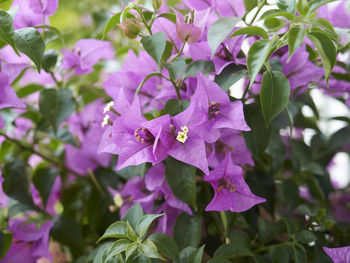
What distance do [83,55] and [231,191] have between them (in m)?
0.35

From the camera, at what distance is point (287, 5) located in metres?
0.48

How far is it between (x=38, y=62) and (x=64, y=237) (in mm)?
328

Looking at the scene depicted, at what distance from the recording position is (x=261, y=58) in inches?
16.8

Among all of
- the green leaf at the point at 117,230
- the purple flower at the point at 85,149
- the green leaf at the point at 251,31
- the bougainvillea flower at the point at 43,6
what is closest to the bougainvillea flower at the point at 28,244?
the purple flower at the point at 85,149

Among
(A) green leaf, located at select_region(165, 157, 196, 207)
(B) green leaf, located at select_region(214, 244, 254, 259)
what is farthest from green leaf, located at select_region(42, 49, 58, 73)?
(B) green leaf, located at select_region(214, 244, 254, 259)

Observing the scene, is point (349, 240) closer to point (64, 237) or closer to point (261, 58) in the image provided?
point (261, 58)

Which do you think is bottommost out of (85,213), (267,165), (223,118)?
(85,213)

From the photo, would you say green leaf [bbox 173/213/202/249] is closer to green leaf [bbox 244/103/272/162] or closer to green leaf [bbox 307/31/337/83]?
green leaf [bbox 244/103/272/162]

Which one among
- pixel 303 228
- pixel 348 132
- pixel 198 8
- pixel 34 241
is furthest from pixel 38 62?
pixel 348 132

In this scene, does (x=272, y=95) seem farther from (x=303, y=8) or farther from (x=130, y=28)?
(x=130, y=28)

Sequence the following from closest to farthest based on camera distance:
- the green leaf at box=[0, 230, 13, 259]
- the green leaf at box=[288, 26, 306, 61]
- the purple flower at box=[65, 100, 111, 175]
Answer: the green leaf at box=[288, 26, 306, 61]
the green leaf at box=[0, 230, 13, 259]
the purple flower at box=[65, 100, 111, 175]

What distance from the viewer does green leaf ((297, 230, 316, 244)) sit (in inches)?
21.1

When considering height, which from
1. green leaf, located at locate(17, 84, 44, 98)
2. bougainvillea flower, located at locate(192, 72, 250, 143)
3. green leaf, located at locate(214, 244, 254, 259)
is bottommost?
green leaf, located at locate(214, 244, 254, 259)

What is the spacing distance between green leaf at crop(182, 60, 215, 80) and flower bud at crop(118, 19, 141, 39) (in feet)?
0.27
